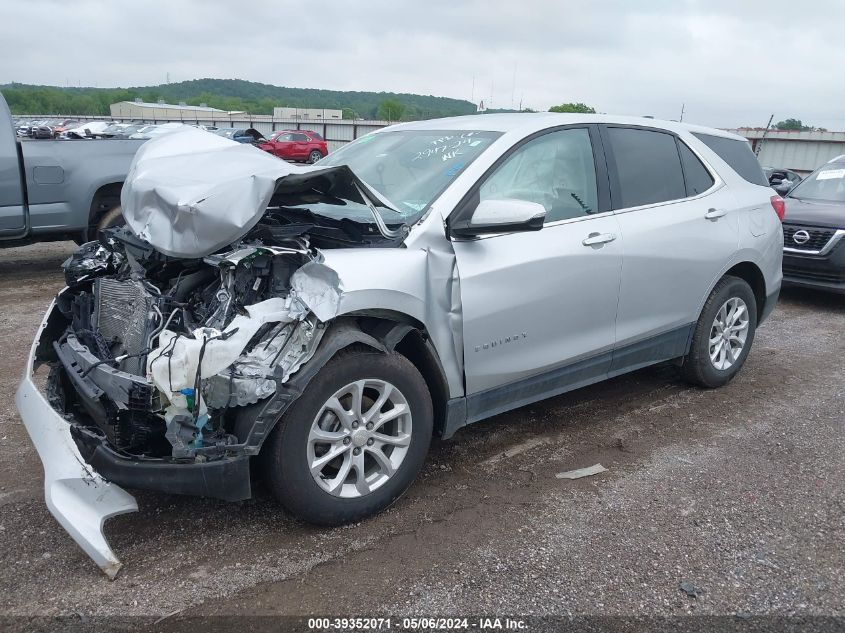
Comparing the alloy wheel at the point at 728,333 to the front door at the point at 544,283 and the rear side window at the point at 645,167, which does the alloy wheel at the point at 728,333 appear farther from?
the front door at the point at 544,283

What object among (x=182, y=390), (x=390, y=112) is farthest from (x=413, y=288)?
(x=390, y=112)

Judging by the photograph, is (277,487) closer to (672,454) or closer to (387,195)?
(387,195)

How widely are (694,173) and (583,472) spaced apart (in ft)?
7.33

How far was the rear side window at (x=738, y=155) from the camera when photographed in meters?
4.82

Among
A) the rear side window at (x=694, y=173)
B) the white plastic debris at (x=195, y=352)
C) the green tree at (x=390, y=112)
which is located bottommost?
the white plastic debris at (x=195, y=352)

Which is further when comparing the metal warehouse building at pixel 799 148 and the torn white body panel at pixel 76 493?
the metal warehouse building at pixel 799 148

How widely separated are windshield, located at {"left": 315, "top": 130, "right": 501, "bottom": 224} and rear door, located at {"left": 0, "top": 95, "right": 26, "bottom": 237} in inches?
179

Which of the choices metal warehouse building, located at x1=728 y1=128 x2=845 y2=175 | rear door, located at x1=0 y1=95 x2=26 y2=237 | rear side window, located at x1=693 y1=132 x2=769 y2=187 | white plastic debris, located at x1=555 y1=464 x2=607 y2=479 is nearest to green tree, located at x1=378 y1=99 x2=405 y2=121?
metal warehouse building, located at x1=728 y1=128 x2=845 y2=175

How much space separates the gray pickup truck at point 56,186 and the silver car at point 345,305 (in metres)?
4.10

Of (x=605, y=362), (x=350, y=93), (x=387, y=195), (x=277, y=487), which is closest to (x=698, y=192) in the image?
(x=605, y=362)

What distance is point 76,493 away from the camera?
2596mm

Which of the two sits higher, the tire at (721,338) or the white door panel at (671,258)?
the white door panel at (671,258)

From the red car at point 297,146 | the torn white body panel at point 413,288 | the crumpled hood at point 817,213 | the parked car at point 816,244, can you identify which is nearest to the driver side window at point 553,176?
the torn white body panel at point 413,288

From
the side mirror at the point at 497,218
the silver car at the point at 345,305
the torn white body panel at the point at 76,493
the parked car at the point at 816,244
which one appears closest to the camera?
the torn white body panel at the point at 76,493
